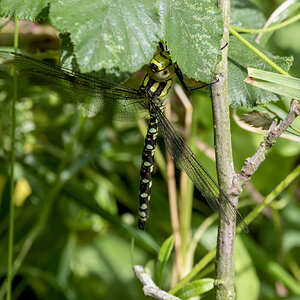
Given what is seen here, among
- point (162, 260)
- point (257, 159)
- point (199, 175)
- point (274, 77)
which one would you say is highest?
point (274, 77)

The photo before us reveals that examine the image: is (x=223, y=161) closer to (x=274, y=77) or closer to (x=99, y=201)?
(x=274, y=77)

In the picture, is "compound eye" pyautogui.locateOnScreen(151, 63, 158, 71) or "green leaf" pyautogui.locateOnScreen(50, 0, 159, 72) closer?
"green leaf" pyautogui.locateOnScreen(50, 0, 159, 72)

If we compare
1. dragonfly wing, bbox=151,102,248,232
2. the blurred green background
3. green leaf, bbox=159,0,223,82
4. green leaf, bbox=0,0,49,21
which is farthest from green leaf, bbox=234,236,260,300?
green leaf, bbox=0,0,49,21

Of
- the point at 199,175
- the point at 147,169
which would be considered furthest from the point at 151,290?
the point at 147,169

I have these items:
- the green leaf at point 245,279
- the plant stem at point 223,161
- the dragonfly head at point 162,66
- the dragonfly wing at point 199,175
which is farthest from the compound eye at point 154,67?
the green leaf at point 245,279

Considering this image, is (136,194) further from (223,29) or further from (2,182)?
(223,29)

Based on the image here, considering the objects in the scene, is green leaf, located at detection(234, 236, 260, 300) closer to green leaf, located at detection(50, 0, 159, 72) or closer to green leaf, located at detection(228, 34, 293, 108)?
green leaf, located at detection(228, 34, 293, 108)
